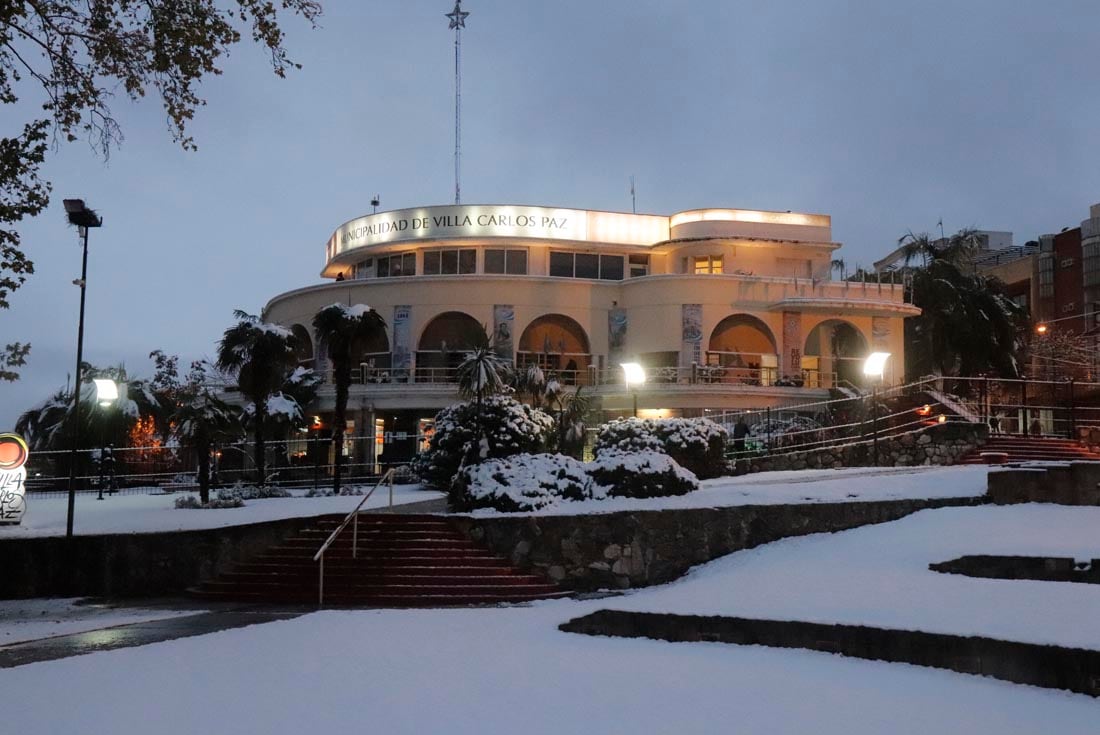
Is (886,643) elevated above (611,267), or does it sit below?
below

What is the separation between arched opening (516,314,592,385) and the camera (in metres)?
43.1

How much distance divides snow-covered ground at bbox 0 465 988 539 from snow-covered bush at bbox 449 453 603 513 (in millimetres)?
357

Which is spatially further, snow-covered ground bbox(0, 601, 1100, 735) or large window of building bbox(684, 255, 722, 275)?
large window of building bbox(684, 255, 722, 275)

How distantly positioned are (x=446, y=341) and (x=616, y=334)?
282 inches

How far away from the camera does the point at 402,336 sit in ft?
139

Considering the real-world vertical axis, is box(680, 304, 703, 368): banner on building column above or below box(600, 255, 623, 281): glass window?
below

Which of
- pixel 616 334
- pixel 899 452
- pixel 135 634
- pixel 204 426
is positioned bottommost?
pixel 135 634

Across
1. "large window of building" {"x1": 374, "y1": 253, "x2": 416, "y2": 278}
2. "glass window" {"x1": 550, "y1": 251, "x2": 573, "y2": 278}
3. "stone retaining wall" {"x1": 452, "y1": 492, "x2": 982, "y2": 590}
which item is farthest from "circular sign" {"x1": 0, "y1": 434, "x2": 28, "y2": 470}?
"glass window" {"x1": 550, "y1": 251, "x2": 573, "y2": 278}

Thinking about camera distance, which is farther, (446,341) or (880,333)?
(446,341)

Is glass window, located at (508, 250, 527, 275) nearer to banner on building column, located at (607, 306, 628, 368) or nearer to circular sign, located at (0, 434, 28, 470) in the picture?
banner on building column, located at (607, 306, 628, 368)

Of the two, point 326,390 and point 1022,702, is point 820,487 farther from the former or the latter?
point 326,390

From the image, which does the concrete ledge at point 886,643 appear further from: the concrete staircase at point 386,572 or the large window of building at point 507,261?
the large window of building at point 507,261

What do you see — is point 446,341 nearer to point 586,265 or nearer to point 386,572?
point 586,265

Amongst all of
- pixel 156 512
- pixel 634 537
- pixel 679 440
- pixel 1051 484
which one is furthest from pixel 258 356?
pixel 1051 484
